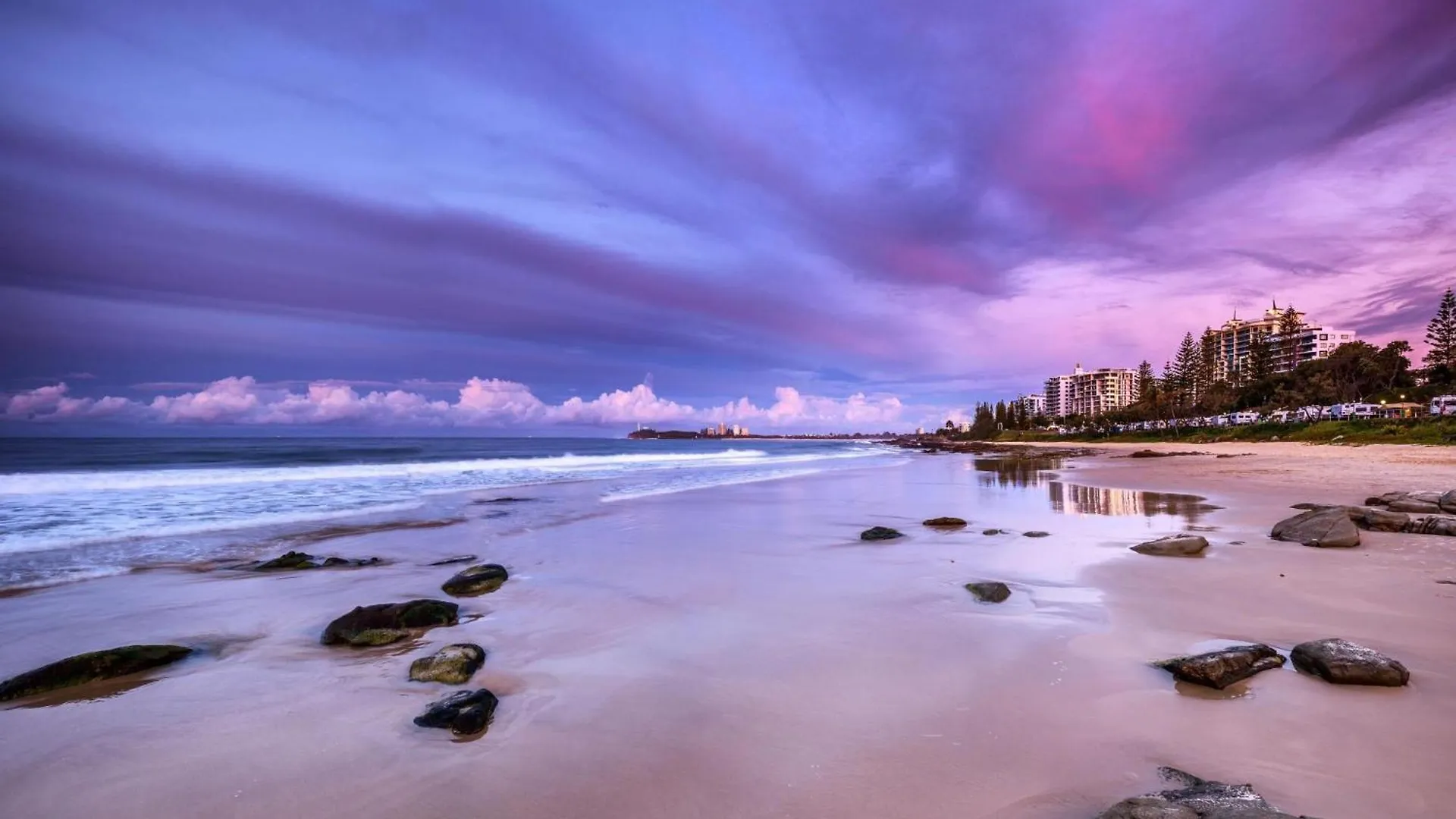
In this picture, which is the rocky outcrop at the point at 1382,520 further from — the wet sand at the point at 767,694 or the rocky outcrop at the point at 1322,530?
the rocky outcrop at the point at 1322,530

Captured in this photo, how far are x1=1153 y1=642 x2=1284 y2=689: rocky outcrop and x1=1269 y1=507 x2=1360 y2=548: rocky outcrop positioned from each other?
680cm

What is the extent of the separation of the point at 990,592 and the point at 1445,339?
388ft

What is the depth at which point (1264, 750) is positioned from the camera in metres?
3.78

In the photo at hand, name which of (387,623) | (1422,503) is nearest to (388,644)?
(387,623)

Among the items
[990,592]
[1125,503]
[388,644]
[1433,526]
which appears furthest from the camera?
[1125,503]

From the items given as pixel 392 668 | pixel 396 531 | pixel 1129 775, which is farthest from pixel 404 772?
pixel 396 531

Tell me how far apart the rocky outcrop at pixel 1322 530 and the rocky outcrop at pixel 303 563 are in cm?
1570

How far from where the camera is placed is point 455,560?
1086 cm

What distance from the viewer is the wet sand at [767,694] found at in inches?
142

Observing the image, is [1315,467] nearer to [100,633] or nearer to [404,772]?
[404,772]

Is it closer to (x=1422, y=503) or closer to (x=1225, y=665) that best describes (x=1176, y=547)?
(x=1225, y=665)

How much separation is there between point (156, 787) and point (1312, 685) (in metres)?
8.03

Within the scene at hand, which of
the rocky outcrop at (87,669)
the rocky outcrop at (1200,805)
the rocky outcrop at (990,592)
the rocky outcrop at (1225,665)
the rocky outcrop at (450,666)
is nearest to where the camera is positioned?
the rocky outcrop at (1200,805)

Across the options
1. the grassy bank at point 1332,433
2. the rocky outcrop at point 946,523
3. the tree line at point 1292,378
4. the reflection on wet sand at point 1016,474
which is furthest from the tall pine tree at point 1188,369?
the rocky outcrop at point 946,523
